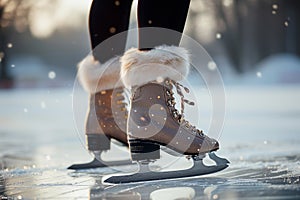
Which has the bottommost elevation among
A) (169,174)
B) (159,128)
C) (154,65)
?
(169,174)

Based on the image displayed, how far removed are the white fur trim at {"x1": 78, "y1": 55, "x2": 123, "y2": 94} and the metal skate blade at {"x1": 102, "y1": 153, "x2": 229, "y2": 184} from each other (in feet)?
1.33

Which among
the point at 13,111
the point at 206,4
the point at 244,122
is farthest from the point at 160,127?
the point at 206,4

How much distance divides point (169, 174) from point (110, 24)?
21.6 inches

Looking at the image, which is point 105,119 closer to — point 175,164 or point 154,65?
point 175,164

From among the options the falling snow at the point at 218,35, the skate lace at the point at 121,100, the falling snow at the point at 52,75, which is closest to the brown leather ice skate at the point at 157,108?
the skate lace at the point at 121,100

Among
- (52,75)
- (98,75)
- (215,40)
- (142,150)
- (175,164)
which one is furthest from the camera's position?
(52,75)

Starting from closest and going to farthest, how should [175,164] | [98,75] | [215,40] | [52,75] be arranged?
[175,164] < [98,75] < [215,40] < [52,75]

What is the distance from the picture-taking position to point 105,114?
1.83m

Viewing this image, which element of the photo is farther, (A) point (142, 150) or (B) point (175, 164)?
(B) point (175, 164)

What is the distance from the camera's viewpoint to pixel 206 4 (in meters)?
10.6

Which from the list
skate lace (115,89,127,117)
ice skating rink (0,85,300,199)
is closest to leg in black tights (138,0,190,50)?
ice skating rink (0,85,300,199)

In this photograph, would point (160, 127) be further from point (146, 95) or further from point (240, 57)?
point (240, 57)

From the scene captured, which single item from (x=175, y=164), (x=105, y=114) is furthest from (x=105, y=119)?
(x=175, y=164)

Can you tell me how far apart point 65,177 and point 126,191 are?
0.32 metres
